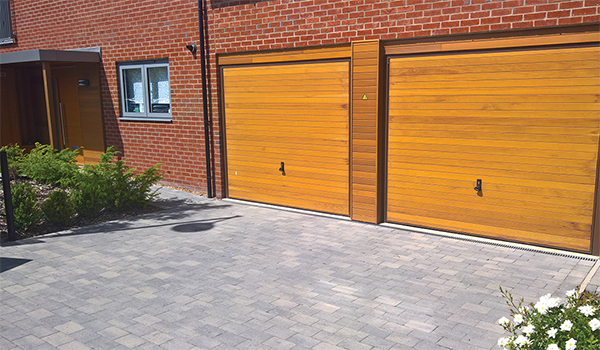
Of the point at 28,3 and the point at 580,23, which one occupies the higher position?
the point at 28,3

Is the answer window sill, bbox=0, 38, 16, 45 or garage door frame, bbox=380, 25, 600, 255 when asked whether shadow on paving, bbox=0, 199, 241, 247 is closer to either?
garage door frame, bbox=380, 25, 600, 255

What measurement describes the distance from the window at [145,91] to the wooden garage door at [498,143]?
5718 millimetres

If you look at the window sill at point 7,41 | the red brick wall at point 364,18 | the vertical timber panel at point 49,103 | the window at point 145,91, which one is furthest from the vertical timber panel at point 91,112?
the red brick wall at point 364,18

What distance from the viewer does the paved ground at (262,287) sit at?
430 cm

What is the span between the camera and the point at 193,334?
4.32 metres

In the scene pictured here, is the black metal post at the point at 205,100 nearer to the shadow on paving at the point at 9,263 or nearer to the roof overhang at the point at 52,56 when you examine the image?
the roof overhang at the point at 52,56

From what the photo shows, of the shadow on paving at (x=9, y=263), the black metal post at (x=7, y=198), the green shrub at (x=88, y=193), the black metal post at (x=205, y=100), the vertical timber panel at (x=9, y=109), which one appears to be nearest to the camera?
the shadow on paving at (x=9, y=263)

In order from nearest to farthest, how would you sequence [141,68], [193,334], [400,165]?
1. [193,334]
2. [400,165]
3. [141,68]

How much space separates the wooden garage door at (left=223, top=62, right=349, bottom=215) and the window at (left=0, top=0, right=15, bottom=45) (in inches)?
352

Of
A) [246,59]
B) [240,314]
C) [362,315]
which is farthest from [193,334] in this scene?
[246,59]

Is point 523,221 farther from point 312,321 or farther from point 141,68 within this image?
point 141,68

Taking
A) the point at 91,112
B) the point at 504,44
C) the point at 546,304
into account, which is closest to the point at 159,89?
Result: the point at 91,112

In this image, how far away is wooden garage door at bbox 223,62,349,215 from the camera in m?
8.45

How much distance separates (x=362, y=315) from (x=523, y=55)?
13.8 feet
